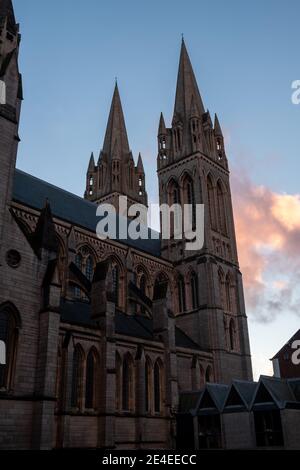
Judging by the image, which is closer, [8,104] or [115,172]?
[8,104]

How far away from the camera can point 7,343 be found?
19.0 meters

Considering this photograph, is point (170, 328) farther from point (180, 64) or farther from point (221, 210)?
point (180, 64)

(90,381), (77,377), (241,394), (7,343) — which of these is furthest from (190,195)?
(7,343)

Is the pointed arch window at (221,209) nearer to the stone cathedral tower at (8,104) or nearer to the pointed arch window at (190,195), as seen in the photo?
the pointed arch window at (190,195)

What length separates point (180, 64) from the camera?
180 ft

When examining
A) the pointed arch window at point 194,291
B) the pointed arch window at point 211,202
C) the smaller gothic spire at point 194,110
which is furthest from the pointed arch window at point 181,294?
the smaller gothic spire at point 194,110

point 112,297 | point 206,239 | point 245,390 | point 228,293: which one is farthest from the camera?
point 228,293

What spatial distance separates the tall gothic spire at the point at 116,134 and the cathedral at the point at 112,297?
215 mm

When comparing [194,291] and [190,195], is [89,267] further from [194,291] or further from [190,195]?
[190,195]

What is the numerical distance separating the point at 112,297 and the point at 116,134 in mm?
36296

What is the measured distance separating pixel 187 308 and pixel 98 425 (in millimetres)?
19266

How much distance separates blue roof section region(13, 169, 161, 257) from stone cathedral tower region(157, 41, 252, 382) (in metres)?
4.98

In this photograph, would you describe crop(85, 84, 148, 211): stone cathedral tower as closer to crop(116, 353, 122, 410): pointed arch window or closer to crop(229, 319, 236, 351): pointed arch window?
crop(229, 319, 236, 351): pointed arch window
